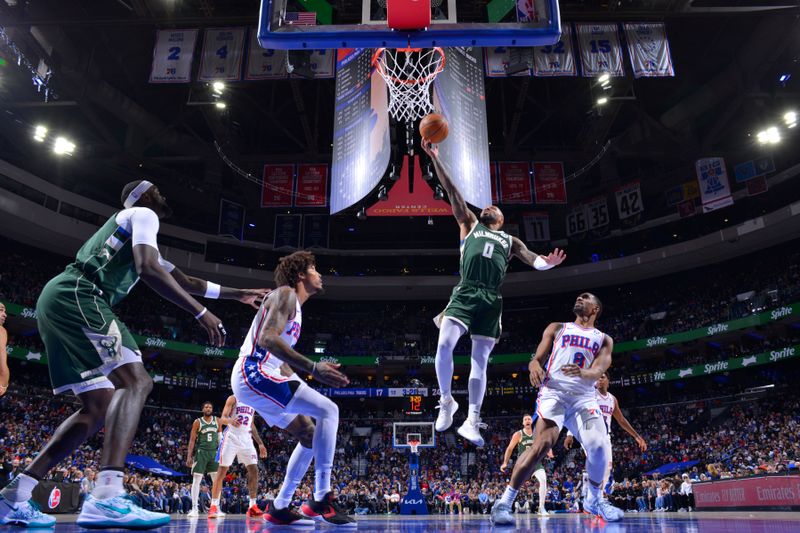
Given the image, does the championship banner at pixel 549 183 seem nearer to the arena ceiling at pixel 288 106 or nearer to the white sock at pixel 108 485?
the arena ceiling at pixel 288 106

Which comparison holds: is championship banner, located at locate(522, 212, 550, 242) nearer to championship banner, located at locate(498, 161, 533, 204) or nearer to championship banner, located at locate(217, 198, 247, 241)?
championship banner, located at locate(498, 161, 533, 204)

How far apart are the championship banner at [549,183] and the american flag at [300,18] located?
16.5m

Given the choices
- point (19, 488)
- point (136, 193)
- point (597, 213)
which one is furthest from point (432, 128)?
point (597, 213)

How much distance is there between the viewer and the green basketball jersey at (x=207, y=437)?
11.6 meters

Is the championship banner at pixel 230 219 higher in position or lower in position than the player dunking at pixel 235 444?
higher

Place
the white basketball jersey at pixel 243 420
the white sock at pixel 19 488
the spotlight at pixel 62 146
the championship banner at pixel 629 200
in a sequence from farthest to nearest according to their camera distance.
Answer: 1. the championship banner at pixel 629 200
2. the spotlight at pixel 62 146
3. the white basketball jersey at pixel 243 420
4. the white sock at pixel 19 488

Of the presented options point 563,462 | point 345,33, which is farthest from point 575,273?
point 345,33

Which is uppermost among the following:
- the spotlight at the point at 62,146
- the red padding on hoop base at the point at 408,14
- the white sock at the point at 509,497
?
the spotlight at the point at 62,146

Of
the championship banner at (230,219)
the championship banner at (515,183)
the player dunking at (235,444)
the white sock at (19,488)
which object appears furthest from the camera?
the championship banner at (230,219)

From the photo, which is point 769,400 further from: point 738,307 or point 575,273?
point 575,273

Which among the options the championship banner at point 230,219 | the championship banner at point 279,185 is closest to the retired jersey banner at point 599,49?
the championship banner at point 279,185

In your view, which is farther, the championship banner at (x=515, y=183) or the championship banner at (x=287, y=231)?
the championship banner at (x=287, y=231)

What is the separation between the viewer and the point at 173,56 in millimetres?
16781

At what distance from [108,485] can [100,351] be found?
2.70 feet
